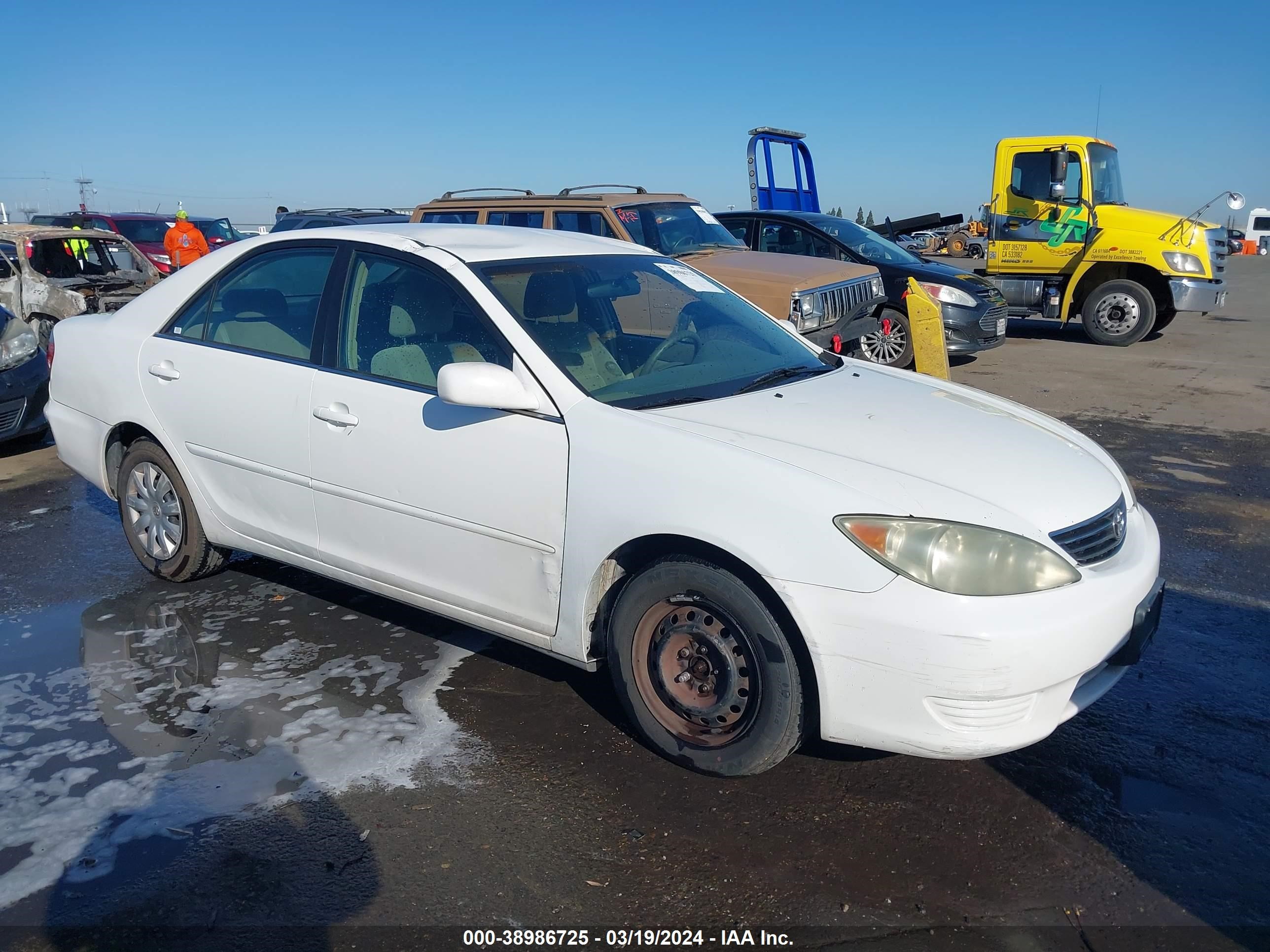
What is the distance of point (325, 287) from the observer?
13.5 feet

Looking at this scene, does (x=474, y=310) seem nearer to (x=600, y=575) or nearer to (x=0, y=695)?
(x=600, y=575)

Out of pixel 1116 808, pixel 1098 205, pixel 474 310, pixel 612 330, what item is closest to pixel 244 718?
pixel 474 310

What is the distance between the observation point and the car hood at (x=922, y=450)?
2904 mm

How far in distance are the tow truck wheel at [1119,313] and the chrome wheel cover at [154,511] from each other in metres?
12.5

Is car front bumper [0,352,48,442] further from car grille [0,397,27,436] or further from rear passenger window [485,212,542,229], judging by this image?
rear passenger window [485,212,542,229]

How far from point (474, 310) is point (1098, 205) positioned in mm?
12110

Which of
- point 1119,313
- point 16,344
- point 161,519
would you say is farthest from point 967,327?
point 16,344

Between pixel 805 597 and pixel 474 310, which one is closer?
pixel 805 597

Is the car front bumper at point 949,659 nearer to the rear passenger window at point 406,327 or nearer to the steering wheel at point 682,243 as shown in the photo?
the rear passenger window at point 406,327

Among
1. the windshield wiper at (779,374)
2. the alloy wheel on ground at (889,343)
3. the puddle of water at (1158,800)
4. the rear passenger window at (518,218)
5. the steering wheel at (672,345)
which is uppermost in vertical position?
the rear passenger window at (518,218)

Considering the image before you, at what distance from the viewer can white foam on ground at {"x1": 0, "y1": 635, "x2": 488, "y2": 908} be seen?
9.67 ft

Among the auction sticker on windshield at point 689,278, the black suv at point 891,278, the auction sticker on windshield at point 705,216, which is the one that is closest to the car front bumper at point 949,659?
the auction sticker on windshield at point 689,278

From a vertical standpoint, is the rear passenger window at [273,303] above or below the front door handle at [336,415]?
above

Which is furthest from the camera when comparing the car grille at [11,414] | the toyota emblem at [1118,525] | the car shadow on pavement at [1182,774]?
the car grille at [11,414]
